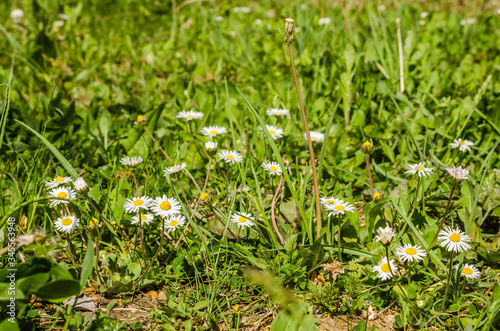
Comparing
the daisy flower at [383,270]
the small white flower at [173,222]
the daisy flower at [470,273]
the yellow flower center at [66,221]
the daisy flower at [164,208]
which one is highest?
the daisy flower at [164,208]

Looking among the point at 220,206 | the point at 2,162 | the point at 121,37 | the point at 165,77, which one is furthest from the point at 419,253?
the point at 121,37

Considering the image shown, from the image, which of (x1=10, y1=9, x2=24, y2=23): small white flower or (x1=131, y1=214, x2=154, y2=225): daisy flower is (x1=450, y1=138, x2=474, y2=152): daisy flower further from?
(x1=10, y1=9, x2=24, y2=23): small white flower

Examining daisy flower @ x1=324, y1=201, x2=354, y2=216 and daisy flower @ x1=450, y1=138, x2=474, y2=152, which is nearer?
daisy flower @ x1=324, y1=201, x2=354, y2=216

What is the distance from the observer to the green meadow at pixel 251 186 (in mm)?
1304

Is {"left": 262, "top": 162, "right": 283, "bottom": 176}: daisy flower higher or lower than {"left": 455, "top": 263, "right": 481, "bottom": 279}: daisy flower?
higher

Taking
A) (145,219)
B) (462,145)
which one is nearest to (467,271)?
(462,145)

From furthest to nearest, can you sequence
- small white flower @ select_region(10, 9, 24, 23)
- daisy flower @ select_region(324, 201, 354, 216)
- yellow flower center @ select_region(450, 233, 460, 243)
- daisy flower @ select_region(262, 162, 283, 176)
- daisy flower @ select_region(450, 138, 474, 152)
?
1. small white flower @ select_region(10, 9, 24, 23)
2. daisy flower @ select_region(450, 138, 474, 152)
3. daisy flower @ select_region(262, 162, 283, 176)
4. daisy flower @ select_region(324, 201, 354, 216)
5. yellow flower center @ select_region(450, 233, 460, 243)

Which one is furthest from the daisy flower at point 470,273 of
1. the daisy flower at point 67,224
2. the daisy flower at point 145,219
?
the daisy flower at point 67,224

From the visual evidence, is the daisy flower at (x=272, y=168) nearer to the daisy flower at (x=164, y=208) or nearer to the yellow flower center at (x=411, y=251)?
the daisy flower at (x=164, y=208)

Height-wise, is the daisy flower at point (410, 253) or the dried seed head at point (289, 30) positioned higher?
the dried seed head at point (289, 30)

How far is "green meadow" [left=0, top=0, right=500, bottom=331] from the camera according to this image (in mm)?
1304

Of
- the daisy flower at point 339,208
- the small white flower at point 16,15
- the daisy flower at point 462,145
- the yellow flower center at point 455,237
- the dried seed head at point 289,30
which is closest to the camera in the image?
the dried seed head at point 289,30

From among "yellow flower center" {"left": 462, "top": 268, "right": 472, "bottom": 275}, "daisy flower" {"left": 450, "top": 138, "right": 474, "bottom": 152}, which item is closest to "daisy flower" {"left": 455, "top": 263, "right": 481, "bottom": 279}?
"yellow flower center" {"left": 462, "top": 268, "right": 472, "bottom": 275}

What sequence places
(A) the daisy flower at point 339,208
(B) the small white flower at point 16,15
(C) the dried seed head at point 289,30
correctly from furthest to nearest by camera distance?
(B) the small white flower at point 16,15 → (A) the daisy flower at point 339,208 → (C) the dried seed head at point 289,30
